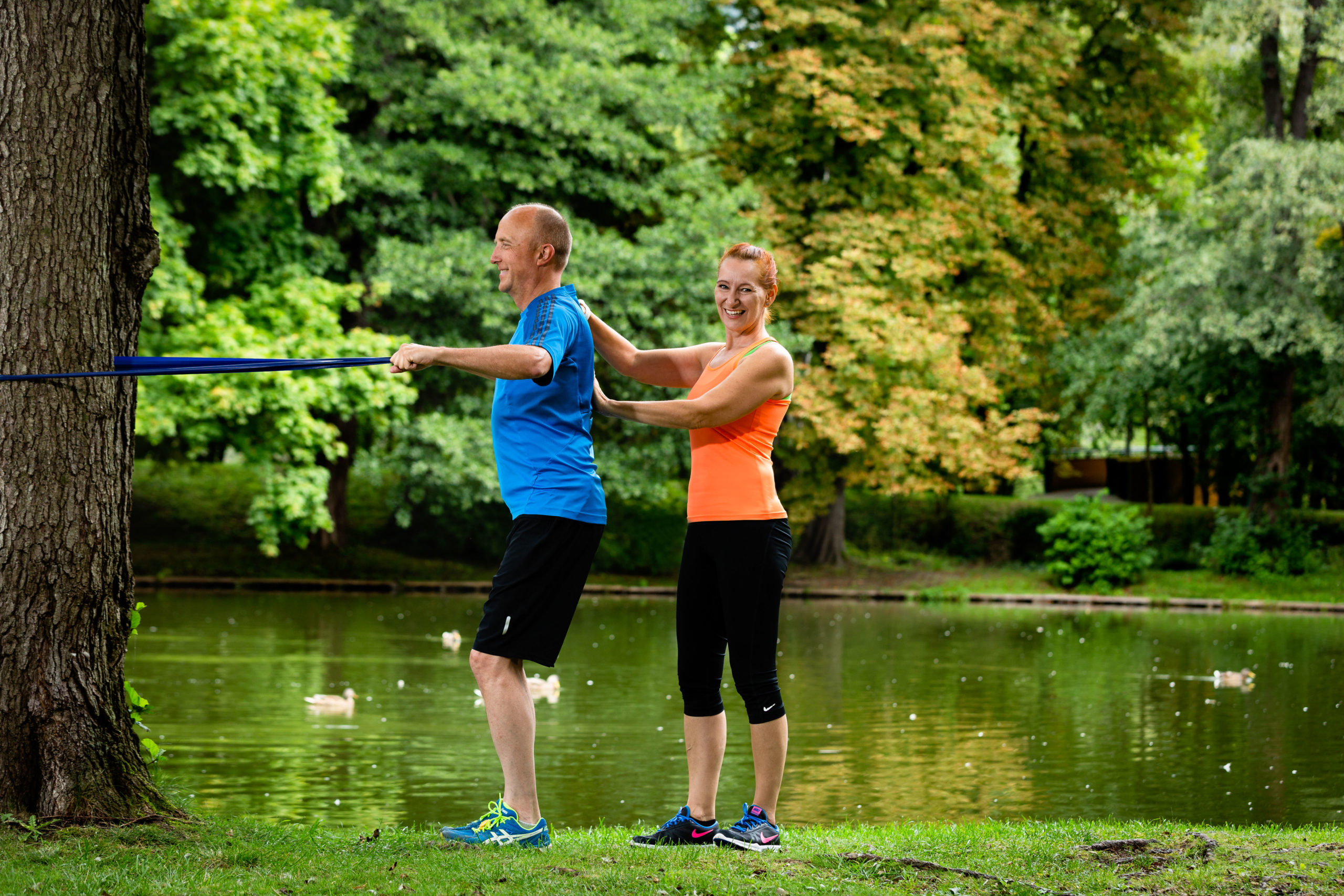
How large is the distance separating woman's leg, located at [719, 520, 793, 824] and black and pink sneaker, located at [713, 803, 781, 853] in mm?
135

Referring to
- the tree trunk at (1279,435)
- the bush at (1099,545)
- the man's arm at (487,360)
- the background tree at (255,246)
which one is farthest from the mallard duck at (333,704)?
the tree trunk at (1279,435)

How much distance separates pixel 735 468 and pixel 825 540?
2115 cm

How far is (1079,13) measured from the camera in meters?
27.3

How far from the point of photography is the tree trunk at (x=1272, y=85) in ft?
77.6

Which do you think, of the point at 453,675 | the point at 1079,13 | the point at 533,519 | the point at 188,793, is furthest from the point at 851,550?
the point at 533,519

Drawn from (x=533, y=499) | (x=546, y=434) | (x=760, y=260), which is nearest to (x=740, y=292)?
(x=760, y=260)

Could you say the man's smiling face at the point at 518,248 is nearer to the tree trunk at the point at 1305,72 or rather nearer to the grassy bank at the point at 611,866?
the grassy bank at the point at 611,866

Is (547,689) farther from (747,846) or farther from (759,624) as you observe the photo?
(759,624)

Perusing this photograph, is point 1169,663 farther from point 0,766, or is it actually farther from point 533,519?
point 0,766

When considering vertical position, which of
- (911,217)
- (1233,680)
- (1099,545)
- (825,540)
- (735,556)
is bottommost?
(1233,680)

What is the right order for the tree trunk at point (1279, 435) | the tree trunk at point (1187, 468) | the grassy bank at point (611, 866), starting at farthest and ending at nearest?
the tree trunk at point (1187, 468), the tree trunk at point (1279, 435), the grassy bank at point (611, 866)

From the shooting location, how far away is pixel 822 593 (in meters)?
22.9

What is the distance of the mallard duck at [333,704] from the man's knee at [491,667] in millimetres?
6054

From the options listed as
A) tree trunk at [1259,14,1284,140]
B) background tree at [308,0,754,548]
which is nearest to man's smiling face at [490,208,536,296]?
background tree at [308,0,754,548]
